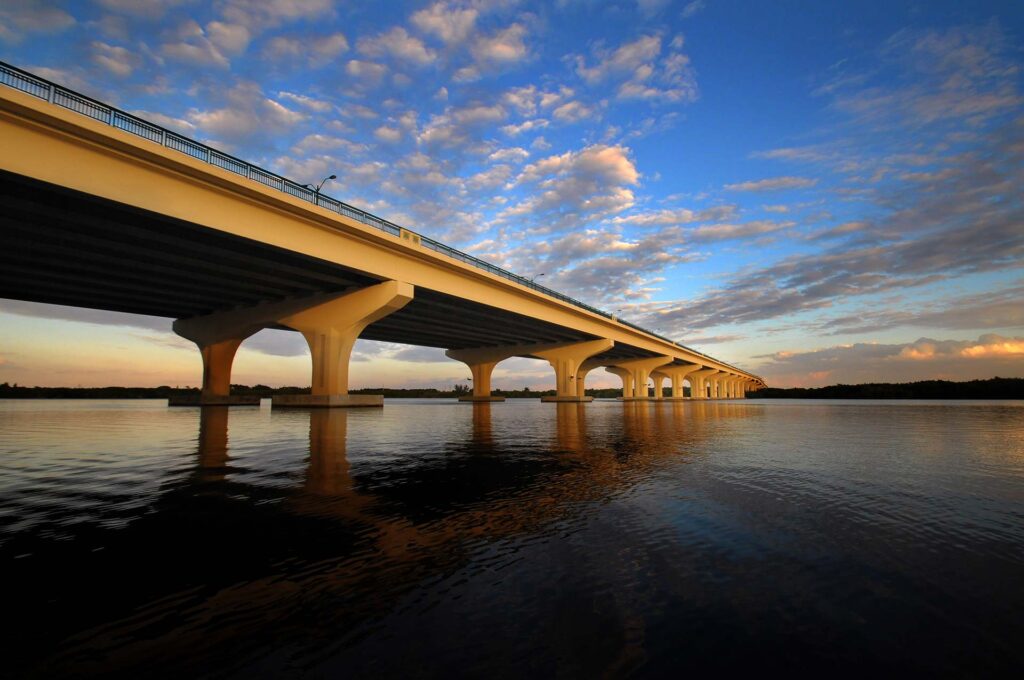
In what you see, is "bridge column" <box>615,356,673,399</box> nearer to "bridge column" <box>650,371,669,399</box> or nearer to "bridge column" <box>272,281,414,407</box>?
"bridge column" <box>650,371,669,399</box>

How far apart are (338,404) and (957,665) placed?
39.7 metres

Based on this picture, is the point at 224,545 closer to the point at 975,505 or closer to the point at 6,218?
the point at 975,505

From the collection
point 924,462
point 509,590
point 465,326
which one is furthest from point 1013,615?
point 465,326

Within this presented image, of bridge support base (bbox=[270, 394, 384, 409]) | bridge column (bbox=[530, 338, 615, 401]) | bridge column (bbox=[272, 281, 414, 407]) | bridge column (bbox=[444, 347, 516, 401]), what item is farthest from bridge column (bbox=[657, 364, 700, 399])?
bridge column (bbox=[272, 281, 414, 407])

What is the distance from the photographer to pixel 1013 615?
359 centimetres

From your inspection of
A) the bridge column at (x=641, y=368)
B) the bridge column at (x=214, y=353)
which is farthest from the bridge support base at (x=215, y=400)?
the bridge column at (x=641, y=368)

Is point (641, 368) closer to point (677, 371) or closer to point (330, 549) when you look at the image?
point (677, 371)

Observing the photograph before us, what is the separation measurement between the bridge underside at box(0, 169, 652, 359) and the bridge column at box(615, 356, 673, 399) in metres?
55.8

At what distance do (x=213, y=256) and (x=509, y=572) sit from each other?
31706mm

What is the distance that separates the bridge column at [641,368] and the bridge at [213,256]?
4475cm

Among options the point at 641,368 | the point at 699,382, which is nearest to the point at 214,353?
the point at 641,368

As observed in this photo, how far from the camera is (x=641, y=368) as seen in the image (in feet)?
349

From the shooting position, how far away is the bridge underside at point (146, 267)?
888 inches

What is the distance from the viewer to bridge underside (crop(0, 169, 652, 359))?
888 inches
